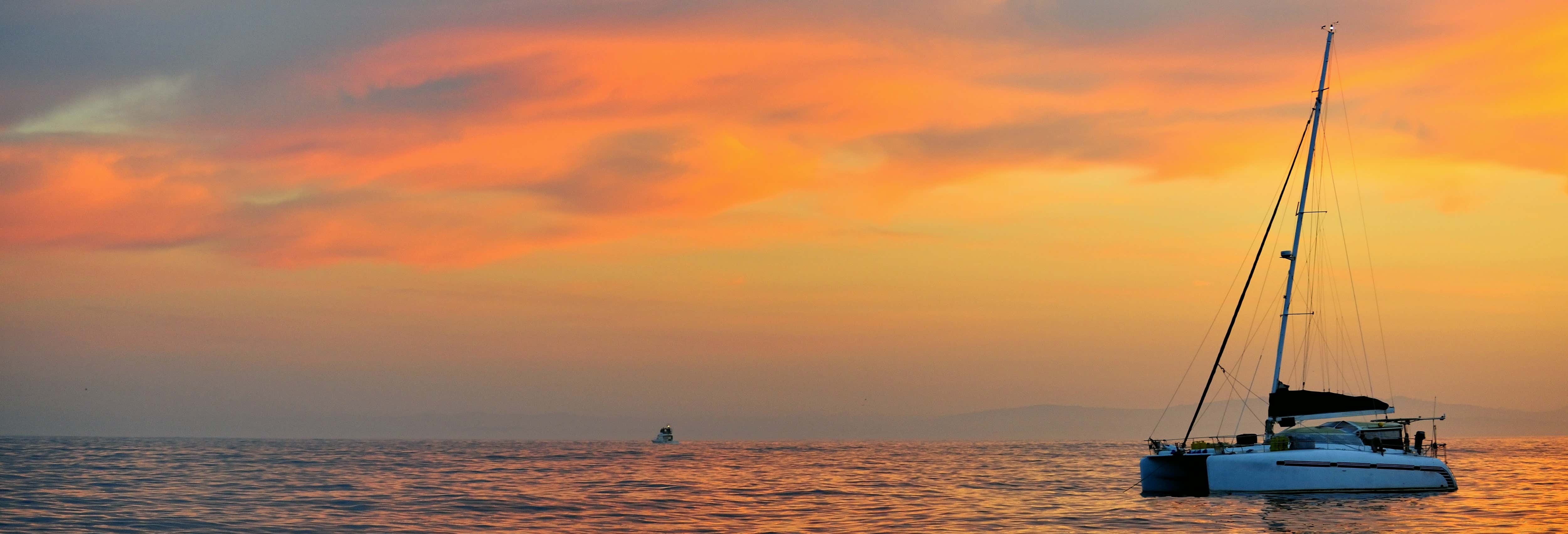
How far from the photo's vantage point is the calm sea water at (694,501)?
140ft

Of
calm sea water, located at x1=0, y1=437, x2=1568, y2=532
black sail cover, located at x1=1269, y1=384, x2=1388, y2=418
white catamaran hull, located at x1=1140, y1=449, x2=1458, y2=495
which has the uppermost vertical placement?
black sail cover, located at x1=1269, y1=384, x2=1388, y2=418

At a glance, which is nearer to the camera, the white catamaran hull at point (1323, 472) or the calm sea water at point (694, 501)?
the calm sea water at point (694, 501)

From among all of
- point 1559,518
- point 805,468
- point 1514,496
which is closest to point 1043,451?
point 805,468

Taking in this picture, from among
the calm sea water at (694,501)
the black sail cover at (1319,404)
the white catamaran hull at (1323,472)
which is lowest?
the calm sea water at (694,501)

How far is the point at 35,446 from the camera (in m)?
179

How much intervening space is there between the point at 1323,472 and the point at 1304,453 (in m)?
1.05

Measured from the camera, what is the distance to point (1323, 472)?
48.2 m

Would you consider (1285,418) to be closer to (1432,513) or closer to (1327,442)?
(1327,442)

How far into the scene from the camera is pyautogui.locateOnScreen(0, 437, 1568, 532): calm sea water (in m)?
42.7

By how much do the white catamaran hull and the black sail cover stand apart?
2.30 m

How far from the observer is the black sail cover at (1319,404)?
51.7m

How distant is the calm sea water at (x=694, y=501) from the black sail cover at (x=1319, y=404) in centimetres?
394

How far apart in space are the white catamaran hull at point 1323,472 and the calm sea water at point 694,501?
2.06 feet

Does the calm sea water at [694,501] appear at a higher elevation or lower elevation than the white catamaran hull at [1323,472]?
lower
